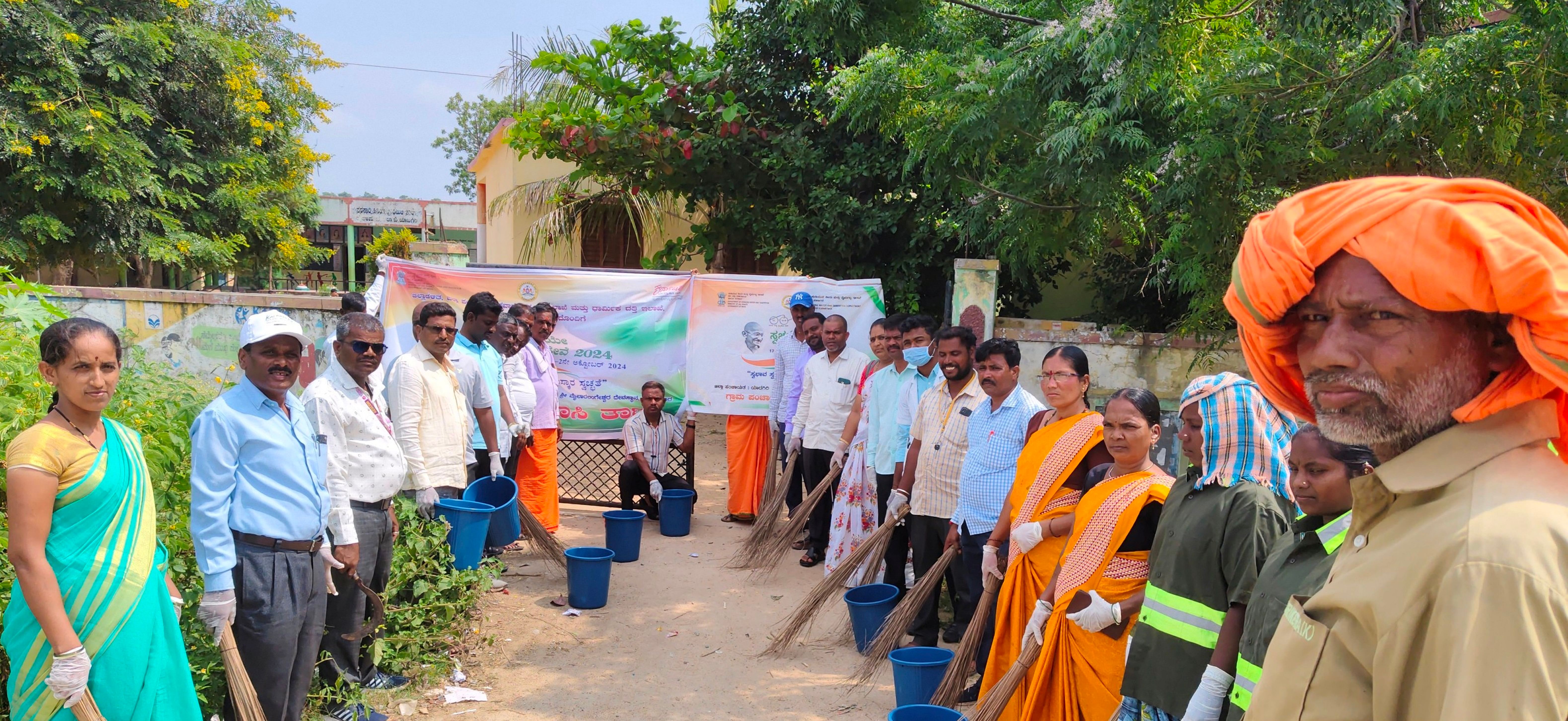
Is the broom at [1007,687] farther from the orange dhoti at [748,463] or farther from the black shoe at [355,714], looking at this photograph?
the orange dhoti at [748,463]

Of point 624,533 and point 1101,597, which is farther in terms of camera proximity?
point 624,533

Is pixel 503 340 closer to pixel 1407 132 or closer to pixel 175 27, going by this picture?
pixel 1407 132

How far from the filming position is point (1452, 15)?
5398 millimetres

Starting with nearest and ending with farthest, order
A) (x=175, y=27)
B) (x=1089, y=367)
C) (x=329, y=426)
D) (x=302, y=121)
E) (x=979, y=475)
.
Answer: (x=329, y=426) → (x=979, y=475) → (x=1089, y=367) → (x=175, y=27) → (x=302, y=121)

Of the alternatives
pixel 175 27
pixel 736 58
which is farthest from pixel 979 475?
pixel 175 27

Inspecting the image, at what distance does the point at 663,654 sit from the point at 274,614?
7.83ft

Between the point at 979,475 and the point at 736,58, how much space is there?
6993mm

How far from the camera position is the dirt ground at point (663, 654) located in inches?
189

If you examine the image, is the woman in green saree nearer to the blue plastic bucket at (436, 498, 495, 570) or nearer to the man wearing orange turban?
the blue plastic bucket at (436, 498, 495, 570)

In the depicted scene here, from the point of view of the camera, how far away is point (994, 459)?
16.0 feet

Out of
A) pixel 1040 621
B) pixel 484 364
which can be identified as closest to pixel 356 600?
pixel 484 364

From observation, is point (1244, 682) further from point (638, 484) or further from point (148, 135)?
point (148, 135)

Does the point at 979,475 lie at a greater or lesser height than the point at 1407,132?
lesser

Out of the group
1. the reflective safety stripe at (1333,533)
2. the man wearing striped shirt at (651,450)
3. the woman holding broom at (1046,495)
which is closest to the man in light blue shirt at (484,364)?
the man wearing striped shirt at (651,450)
